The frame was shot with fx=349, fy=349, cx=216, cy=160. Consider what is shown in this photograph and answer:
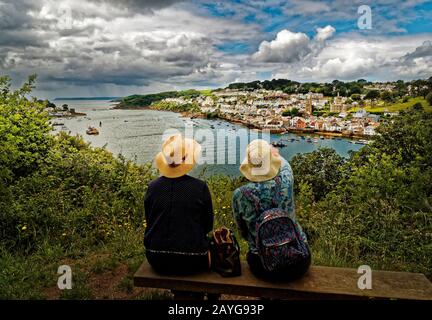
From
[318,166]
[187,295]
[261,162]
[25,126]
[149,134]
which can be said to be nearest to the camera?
[261,162]

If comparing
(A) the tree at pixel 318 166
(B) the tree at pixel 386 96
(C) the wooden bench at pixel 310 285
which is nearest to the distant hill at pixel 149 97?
(B) the tree at pixel 386 96

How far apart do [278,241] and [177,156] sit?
2.61 feet

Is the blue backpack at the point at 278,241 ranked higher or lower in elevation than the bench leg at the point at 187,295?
higher

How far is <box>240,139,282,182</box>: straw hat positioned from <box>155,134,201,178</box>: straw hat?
0.35 m

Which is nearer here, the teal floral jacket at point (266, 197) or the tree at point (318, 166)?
the teal floral jacket at point (266, 197)

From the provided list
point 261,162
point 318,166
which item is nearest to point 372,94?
point 318,166

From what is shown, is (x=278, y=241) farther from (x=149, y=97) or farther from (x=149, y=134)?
(x=149, y=97)

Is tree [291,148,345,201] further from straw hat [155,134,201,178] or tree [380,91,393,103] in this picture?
straw hat [155,134,201,178]

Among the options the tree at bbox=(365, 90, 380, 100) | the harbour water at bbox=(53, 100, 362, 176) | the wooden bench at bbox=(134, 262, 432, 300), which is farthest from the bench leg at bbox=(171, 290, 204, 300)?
the tree at bbox=(365, 90, 380, 100)

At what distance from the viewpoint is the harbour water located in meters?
30.4

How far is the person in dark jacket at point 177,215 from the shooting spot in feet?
6.96

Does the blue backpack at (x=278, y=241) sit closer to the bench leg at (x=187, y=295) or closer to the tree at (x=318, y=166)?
the bench leg at (x=187, y=295)

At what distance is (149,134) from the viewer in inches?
1772
